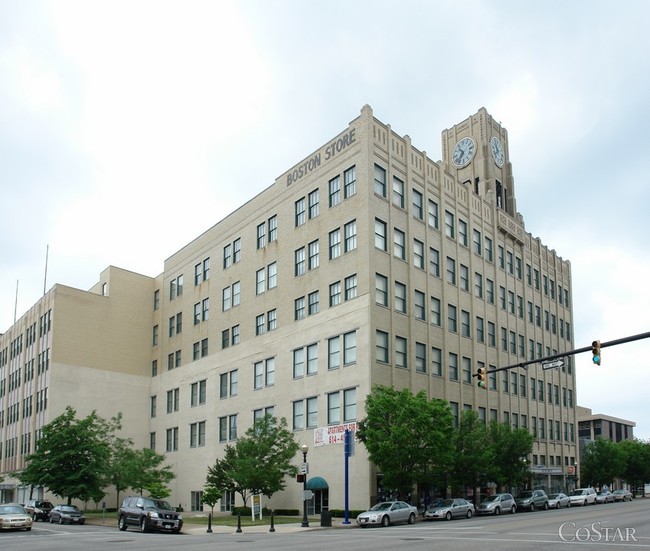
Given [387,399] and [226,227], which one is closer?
[387,399]

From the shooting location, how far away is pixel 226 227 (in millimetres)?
66375

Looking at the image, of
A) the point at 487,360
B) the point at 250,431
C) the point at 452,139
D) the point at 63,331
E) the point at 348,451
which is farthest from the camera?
the point at 452,139

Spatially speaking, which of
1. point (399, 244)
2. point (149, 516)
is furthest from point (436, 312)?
point (149, 516)

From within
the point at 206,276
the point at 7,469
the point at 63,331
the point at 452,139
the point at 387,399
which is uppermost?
the point at 452,139

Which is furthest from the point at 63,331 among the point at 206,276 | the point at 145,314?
the point at 206,276

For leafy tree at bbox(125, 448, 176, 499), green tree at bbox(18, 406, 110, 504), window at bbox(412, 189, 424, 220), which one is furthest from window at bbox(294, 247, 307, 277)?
green tree at bbox(18, 406, 110, 504)

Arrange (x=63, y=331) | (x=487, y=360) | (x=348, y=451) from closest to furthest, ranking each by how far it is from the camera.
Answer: (x=348, y=451) → (x=487, y=360) → (x=63, y=331)

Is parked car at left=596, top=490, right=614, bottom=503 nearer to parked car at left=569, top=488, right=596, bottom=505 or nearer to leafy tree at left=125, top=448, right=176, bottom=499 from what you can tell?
parked car at left=569, top=488, right=596, bottom=505

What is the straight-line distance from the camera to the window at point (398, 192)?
172ft

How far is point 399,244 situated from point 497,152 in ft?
87.1

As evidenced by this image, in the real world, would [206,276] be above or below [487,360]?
above

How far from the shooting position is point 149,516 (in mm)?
36406

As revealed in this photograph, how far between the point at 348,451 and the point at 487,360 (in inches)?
873

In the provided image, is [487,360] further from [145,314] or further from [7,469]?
[7,469]
